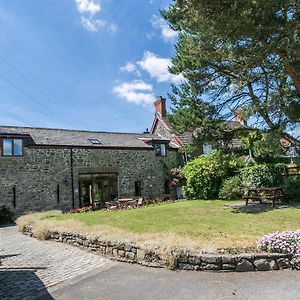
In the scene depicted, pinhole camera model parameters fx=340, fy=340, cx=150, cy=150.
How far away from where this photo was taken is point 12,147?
73.0 ft

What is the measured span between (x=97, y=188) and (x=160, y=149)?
254 inches

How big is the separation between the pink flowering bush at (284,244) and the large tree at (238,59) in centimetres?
555

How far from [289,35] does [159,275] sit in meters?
8.03

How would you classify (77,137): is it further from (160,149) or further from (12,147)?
(160,149)

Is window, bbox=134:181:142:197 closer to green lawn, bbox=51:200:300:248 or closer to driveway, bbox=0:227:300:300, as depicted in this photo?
green lawn, bbox=51:200:300:248

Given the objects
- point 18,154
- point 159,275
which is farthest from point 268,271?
point 18,154

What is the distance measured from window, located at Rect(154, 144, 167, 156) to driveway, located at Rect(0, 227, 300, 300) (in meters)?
20.0

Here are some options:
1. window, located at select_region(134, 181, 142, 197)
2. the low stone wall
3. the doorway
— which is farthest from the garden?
the doorway

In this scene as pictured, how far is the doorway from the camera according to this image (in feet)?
83.8

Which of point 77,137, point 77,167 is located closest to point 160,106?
point 77,137

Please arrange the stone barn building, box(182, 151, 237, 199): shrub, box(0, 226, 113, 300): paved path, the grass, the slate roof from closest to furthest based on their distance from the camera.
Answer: box(0, 226, 113, 300): paved path < the grass < box(182, 151, 237, 199): shrub < the stone barn building < the slate roof

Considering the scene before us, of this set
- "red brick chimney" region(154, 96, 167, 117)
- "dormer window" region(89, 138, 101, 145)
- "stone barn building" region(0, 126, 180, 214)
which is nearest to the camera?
"stone barn building" region(0, 126, 180, 214)

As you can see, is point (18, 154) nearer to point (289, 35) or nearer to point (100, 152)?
point (100, 152)

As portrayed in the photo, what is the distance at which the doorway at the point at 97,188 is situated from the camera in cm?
2555
